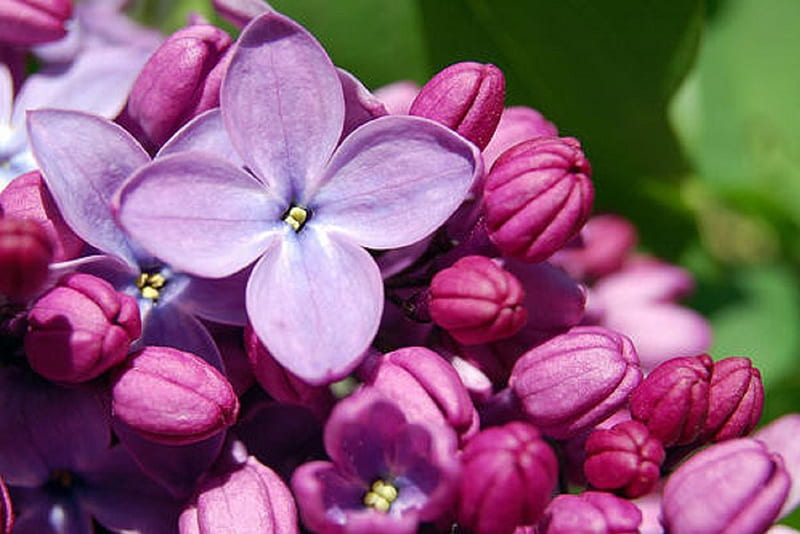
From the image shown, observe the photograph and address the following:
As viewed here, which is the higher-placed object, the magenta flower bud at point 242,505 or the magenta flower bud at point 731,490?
the magenta flower bud at point 731,490

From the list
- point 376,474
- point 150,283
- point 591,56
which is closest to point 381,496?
point 376,474

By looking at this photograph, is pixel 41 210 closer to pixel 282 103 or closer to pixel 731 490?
pixel 282 103

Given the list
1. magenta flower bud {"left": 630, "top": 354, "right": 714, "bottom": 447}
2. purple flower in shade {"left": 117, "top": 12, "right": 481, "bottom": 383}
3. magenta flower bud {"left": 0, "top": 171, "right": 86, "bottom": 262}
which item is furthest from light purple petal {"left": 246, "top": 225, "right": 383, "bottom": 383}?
magenta flower bud {"left": 630, "top": 354, "right": 714, "bottom": 447}

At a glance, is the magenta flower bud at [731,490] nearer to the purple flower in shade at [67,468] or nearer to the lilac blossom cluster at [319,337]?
the lilac blossom cluster at [319,337]

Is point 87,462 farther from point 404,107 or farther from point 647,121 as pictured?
point 647,121

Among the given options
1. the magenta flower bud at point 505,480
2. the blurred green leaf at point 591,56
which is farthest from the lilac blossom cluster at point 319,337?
the blurred green leaf at point 591,56
